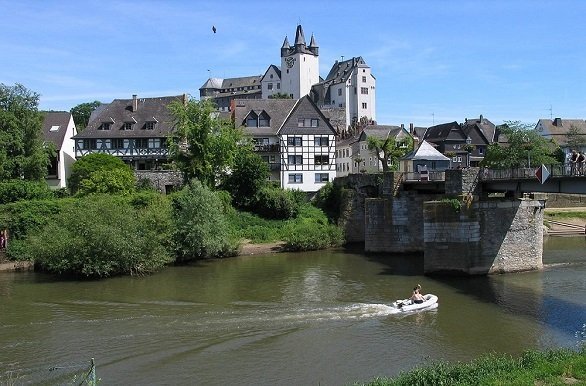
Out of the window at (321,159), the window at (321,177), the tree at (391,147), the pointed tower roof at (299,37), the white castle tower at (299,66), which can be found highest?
the pointed tower roof at (299,37)

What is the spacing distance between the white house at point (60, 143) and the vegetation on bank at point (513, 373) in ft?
159

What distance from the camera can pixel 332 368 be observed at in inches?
762

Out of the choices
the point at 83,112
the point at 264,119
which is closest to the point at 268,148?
the point at 264,119

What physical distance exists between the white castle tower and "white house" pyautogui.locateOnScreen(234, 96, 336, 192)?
5853 cm

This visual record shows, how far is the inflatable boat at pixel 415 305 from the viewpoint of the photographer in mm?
26128

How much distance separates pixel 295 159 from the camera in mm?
58281

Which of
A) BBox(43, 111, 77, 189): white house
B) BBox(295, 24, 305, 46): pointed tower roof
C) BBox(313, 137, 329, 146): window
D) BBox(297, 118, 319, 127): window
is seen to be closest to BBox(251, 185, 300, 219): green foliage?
BBox(313, 137, 329, 146): window

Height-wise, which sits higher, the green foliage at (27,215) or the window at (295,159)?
the window at (295,159)

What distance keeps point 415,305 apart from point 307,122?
1391 inches

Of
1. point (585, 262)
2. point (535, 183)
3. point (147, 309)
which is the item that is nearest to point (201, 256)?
point (147, 309)

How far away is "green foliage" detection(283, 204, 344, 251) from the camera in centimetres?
4538

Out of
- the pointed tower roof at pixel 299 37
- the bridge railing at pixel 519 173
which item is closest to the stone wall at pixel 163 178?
the bridge railing at pixel 519 173

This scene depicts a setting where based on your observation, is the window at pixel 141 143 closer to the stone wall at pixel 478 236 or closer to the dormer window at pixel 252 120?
the dormer window at pixel 252 120

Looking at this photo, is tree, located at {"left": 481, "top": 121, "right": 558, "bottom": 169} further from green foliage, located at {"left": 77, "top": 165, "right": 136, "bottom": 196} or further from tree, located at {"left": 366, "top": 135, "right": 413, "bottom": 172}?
green foliage, located at {"left": 77, "top": 165, "right": 136, "bottom": 196}
